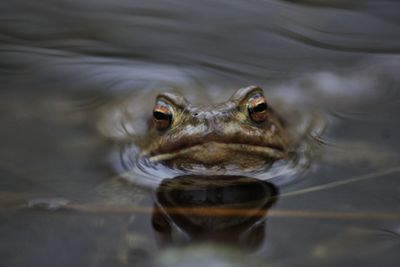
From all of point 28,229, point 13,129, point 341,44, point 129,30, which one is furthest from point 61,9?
point 28,229

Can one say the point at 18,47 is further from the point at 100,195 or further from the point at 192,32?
the point at 100,195

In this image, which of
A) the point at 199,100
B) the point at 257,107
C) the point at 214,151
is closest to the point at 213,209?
the point at 214,151

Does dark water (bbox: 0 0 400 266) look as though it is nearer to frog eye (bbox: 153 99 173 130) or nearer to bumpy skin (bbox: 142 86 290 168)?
bumpy skin (bbox: 142 86 290 168)

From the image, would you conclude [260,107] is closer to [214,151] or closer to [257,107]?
[257,107]

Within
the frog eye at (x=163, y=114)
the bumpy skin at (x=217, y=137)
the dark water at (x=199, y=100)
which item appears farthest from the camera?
the frog eye at (x=163, y=114)

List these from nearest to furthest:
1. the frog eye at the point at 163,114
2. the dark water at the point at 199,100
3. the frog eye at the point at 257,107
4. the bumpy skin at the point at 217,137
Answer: the dark water at the point at 199,100
the bumpy skin at the point at 217,137
the frog eye at the point at 257,107
the frog eye at the point at 163,114

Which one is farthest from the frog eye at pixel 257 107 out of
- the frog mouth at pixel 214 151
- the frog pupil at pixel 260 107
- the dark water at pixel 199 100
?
the dark water at pixel 199 100

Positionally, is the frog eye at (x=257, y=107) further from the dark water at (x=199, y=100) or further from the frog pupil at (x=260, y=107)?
the dark water at (x=199, y=100)
